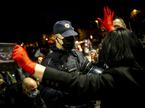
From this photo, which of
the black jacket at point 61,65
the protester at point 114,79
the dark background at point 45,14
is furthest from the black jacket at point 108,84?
the dark background at point 45,14

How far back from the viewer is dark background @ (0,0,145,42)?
22.8 m

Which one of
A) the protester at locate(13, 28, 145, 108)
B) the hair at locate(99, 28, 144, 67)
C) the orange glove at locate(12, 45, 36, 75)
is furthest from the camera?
the hair at locate(99, 28, 144, 67)

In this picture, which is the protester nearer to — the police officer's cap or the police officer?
the police officer

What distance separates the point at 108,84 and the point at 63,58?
207 cm

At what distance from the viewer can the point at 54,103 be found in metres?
4.54

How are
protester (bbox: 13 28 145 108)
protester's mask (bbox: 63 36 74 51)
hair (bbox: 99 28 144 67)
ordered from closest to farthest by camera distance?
1. protester (bbox: 13 28 145 108)
2. hair (bbox: 99 28 144 67)
3. protester's mask (bbox: 63 36 74 51)

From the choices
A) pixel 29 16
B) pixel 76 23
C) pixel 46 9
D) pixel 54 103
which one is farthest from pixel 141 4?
pixel 54 103

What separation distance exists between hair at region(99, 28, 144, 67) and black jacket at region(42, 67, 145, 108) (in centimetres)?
8

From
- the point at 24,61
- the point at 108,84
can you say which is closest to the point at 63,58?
the point at 108,84

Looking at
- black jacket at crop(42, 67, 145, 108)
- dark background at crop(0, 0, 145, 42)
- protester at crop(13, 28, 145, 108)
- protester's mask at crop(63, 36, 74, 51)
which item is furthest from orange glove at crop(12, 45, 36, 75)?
dark background at crop(0, 0, 145, 42)

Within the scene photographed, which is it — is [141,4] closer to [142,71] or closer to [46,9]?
[46,9]

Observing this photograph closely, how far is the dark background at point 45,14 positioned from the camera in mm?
22791

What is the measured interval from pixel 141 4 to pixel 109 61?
1985 cm

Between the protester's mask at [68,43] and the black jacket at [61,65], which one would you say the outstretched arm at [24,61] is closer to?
the black jacket at [61,65]
